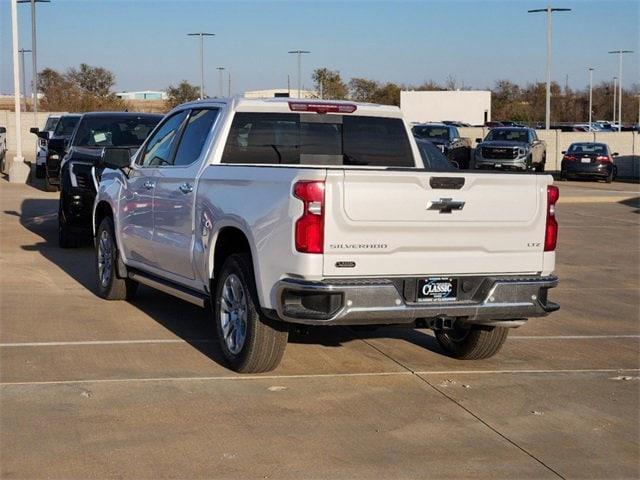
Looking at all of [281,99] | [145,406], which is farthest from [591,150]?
[145,406]

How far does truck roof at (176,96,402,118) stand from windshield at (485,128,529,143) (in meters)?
30.5

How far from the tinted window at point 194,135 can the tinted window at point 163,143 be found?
0.16m

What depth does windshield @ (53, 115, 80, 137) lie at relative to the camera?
84.3ft

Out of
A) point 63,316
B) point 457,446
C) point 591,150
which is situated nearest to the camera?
point 457,446

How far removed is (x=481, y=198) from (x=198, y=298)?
2.48 metres

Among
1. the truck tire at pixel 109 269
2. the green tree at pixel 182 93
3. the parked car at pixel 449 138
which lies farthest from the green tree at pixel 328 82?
the truck tire at pixel 109 269

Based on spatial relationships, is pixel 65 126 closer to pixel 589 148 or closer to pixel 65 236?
pixel 65 236

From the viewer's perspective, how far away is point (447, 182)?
6.86 m

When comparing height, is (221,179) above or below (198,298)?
above

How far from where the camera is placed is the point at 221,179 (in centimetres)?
762

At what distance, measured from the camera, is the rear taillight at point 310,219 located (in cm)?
647

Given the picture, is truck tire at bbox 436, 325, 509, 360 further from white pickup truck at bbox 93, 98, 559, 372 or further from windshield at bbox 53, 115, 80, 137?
windshield at bbox 53, 115, 80, 137

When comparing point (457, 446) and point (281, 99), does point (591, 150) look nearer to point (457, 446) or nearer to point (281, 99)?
point (281, 99)

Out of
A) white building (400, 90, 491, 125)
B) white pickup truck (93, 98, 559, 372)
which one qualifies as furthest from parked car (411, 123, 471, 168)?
white building (400, 90, 491, 125)
